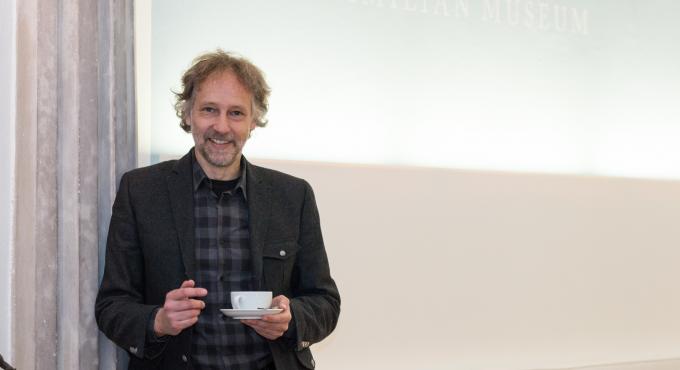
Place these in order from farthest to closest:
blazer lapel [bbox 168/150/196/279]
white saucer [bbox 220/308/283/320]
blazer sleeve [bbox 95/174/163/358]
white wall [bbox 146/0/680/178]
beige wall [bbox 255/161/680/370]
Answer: beige wall [bbox 255/161/680/370], white wall [bbox 146/0/680/178], blazer lapel [bbox 168/150/196/279], blazer sleeve [bbox 95/174/163/358], white saucer [bbox 220/308/283/320]

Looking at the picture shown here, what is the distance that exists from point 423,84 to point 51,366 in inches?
69.5

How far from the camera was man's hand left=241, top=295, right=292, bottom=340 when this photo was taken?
6.01 feet

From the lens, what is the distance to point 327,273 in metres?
2.14

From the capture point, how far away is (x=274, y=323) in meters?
1.84

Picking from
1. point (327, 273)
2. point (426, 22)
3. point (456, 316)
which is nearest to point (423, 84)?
point (426, 22)

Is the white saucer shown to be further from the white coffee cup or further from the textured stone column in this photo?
the textured stone column

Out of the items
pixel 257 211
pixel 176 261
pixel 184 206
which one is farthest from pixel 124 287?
pixel 257 211

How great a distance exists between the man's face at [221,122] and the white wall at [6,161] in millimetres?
412

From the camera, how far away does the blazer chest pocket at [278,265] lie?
79.7 inches

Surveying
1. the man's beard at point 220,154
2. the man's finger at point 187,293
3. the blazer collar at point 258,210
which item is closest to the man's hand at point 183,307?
the man's finger at point 187,293

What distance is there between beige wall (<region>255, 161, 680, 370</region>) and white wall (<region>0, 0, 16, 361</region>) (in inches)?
40.5

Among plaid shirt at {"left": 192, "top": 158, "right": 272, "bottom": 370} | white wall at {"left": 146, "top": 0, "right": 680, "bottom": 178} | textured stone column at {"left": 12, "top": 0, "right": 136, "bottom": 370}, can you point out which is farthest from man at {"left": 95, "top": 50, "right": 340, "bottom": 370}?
white wall at {"left": 146, "top": 0, "right": 680, "bottom": 178}

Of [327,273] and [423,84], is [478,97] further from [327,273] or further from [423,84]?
[327,273]

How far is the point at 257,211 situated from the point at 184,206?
6.7 inches
